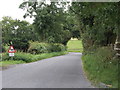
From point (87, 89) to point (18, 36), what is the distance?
35898mm

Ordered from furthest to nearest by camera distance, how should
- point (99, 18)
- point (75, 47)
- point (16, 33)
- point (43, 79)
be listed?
point (75, 47) → point (16, 33) → point (99, 18) → point (43, 79)

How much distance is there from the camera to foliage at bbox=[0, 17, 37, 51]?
131 ft

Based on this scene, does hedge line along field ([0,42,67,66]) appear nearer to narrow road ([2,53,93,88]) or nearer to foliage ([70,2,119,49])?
narrow road ([2,53,93,88])

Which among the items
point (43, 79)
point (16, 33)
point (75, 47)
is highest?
point (16, 33)

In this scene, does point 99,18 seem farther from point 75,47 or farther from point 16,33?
point 75,47

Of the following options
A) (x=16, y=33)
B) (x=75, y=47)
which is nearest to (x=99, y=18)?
(x=16, y=33)

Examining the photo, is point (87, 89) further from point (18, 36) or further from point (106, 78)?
point (18, 36)

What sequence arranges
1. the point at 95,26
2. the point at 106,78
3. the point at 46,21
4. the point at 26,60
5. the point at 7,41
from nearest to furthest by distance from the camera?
the point at 106,78, the point at 95,26, the point at 26,60, the point at 46,21, the point at 7,41

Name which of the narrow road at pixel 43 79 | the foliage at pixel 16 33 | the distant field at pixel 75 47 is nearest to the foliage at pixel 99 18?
the narrow road at pixel 43 79

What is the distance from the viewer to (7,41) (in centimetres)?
4038

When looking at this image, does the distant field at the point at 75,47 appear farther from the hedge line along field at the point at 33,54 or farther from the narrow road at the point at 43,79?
the narrow road at the point at 43,79

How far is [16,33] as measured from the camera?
41250 mm

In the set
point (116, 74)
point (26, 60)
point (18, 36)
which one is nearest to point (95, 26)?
point (26, 60)

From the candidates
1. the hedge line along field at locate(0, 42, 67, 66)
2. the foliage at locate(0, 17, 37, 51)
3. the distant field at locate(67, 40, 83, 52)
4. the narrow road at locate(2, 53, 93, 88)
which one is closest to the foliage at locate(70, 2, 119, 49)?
the narrow road at locate(2, 53, 93, 88)
